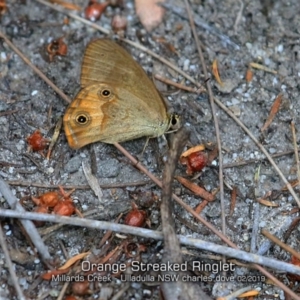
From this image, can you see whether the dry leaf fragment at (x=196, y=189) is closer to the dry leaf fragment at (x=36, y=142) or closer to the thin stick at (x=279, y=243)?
the thin stick at (x=279, y=243)

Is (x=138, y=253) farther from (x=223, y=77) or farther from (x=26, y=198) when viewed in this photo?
(x=223, y=77)

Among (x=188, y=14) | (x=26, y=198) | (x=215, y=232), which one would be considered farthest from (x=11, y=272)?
(x=188, y=14)

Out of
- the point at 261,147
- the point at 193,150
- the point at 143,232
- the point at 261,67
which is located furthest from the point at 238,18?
the point at 143,232

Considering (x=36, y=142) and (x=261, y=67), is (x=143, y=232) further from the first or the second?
(x=261, y=67)

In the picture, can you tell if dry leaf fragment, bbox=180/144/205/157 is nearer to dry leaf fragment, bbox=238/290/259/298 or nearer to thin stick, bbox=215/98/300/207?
thin stick, bbox=215/98/300/207

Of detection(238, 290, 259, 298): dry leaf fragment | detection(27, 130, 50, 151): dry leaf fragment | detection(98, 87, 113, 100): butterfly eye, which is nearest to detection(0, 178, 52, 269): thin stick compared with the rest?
detection(27, 130, 50, 151): dry leaf fragment

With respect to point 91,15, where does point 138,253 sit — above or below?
below
